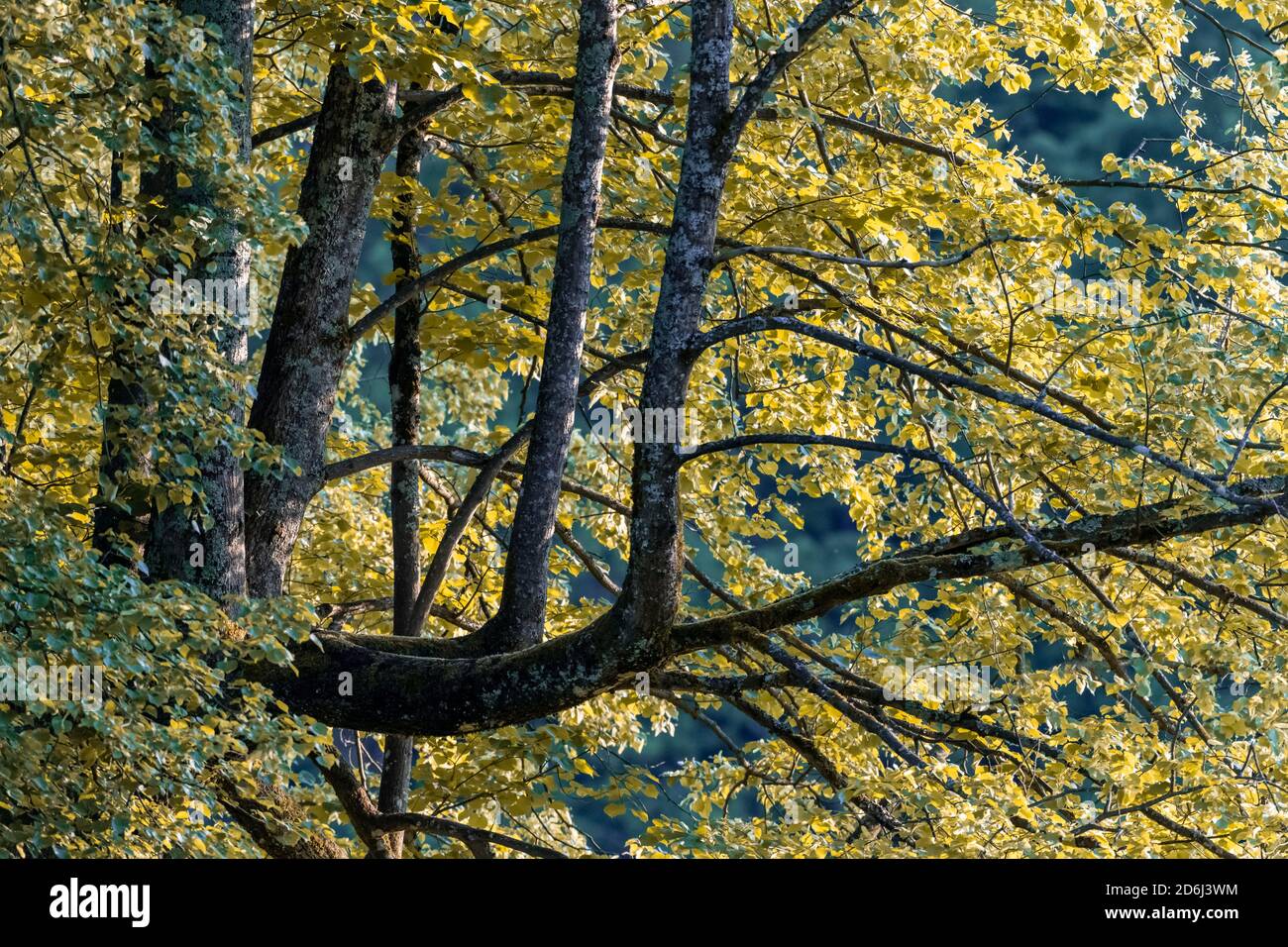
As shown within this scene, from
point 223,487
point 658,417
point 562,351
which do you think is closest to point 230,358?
point 223,487

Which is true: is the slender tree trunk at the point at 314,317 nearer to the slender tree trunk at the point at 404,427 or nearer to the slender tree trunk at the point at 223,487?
the slender tree trunk at the point at 223,487

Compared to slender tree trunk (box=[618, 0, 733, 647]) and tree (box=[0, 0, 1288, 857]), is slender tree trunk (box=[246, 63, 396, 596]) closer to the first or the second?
tree (box=[0, 0, 1288, 857])

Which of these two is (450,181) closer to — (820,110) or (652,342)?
(820,110)

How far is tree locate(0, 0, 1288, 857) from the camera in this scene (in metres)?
4.72

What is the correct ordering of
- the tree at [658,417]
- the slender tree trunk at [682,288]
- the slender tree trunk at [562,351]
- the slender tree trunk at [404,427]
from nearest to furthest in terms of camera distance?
1. the tree at [658,417]
2. the slender tree trunk at [682,288]
3. the slender tree trunk at [562,351]
4. the slender tree trunk at [404,427]

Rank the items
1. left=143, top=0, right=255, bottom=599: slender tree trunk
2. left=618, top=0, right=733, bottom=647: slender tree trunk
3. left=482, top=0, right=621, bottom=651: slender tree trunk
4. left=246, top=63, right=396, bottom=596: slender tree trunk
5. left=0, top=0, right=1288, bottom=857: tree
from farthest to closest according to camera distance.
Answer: left=246, top=63, right=396, bottom=596: slender tree trunk < left=482, top=0, right=621, bottom=651: slender tree trunk < left=143, top=0, right=255, bottom=599: slender tree trunk < left=618, top=0, right=733, bottom=647: slender tree trunk < left=0, top=0, right=1288, bottom=857: tree

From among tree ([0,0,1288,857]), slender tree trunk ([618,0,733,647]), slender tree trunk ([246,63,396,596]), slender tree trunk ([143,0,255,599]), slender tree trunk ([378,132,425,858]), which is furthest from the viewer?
slender tree trunk ([378,132,425,858])

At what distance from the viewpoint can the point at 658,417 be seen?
5477 millimetres

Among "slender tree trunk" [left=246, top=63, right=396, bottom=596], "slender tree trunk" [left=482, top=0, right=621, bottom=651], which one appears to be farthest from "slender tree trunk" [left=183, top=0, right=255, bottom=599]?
"slender tree trunk" [left=482, top=0, right=621, bottom=651]

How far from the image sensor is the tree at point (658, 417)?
4719 mm

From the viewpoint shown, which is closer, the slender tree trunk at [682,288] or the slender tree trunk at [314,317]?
the slender tree trunk at [682,288]

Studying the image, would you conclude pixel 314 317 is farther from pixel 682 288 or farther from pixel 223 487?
pixel 682 288

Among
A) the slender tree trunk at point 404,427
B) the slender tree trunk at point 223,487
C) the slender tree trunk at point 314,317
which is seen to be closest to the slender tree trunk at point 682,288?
the slender tree trunk at point 223,487

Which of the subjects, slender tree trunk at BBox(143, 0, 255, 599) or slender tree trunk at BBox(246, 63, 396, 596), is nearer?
slender tree trunk at BBox(143, 0, 255, 599)
